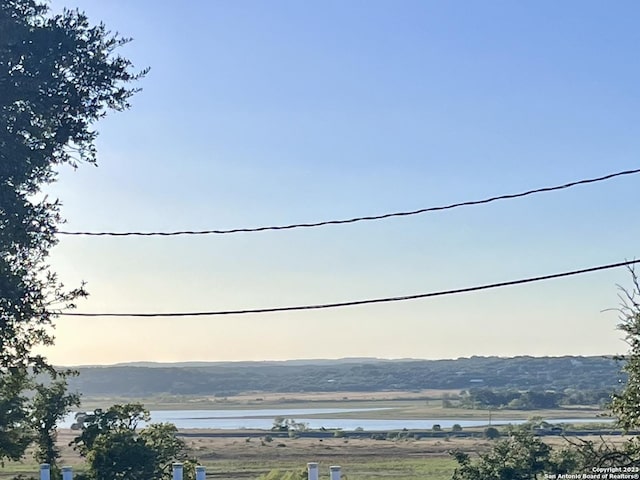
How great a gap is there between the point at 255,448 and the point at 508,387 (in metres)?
80.8

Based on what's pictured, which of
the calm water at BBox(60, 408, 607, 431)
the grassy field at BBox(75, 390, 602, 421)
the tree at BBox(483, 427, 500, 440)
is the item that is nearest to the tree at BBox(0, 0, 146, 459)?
the tree at BBox(483, 427, 500, 440)

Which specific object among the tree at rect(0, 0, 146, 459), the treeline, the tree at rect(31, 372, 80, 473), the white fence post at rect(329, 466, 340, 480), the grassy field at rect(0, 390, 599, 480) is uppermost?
the tree at rect(0, 0, 146, 459)

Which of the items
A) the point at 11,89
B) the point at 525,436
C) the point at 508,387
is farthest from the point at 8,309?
the point at 508,387

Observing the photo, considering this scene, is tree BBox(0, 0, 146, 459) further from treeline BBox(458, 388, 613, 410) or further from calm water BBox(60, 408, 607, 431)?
treeline BBox(458, 388, 613, 410)

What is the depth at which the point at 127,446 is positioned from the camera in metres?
21.6

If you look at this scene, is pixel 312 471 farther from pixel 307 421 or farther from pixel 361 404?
pixel 361 404

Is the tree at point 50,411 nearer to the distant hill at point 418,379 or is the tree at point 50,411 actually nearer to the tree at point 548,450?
the tree at point 548,450

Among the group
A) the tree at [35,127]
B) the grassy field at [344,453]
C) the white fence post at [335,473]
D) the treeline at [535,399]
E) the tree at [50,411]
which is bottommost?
the grassy field at [344,453]

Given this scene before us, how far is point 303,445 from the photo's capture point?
6925 centimetres

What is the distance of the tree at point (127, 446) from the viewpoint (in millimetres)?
21484

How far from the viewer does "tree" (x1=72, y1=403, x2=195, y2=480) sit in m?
21.5

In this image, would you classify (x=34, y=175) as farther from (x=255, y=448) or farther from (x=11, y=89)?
(x=255, y=448)

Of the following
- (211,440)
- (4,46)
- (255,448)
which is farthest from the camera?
(211,440)

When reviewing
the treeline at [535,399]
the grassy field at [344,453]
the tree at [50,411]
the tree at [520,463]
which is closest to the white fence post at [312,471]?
the tree at [520,463]
